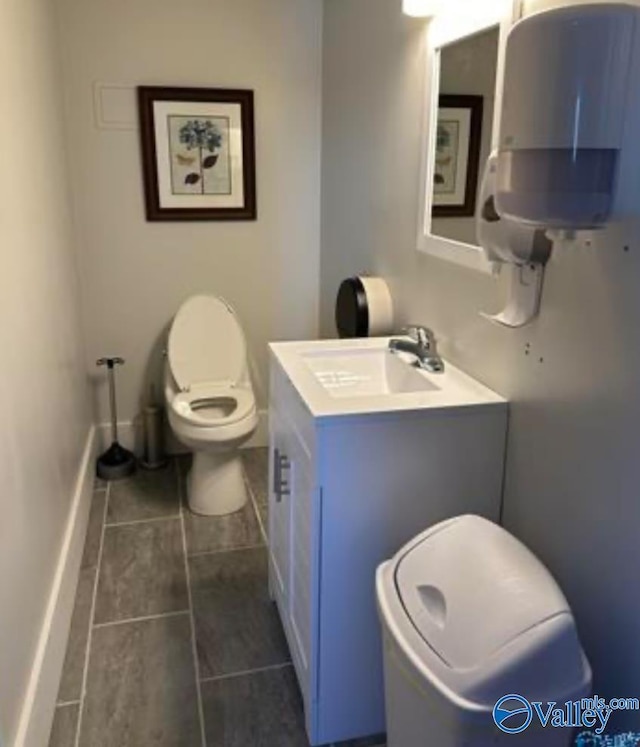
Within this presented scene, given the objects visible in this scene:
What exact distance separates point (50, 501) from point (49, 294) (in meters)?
0.71

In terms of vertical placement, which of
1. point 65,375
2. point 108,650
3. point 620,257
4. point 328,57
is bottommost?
point 108,650

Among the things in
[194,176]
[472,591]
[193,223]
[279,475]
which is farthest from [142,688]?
[194,176]

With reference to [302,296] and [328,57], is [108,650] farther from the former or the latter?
[328,57]

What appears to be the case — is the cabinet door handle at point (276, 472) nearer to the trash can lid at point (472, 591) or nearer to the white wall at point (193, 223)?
the trash can lid at point (472, 591)

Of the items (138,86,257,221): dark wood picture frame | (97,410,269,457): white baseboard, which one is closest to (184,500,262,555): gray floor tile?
(97,410,269,457): white baseboard

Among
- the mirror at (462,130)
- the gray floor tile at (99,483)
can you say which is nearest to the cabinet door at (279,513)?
the mirror at (462,130)

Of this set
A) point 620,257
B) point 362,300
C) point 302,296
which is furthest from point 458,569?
point 302,296

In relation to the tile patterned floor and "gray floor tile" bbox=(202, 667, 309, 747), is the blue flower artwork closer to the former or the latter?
the tile patterned floor

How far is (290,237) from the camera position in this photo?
324 cm

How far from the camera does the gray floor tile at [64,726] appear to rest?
169 cm

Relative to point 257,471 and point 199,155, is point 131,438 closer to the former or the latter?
point 257,471

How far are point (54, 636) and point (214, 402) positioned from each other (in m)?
1.32

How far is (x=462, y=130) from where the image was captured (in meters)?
1.72

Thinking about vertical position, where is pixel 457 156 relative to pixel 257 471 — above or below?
above
